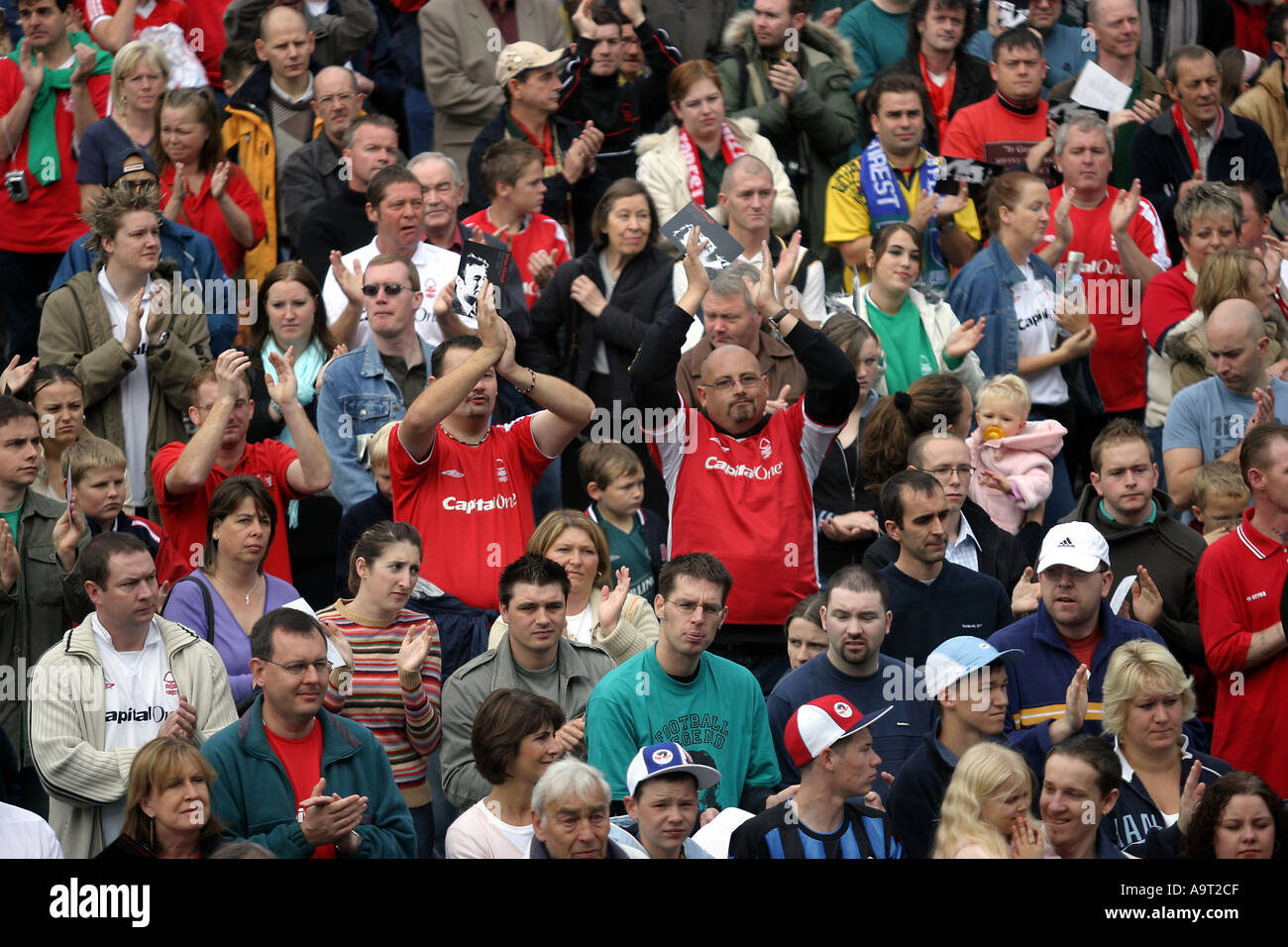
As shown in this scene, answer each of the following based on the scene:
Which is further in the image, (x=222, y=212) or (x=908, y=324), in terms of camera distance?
(x=222, y=212)

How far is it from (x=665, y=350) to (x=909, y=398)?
4.92 feet

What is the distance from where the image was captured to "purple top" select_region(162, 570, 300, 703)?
858cm

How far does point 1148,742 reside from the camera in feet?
25.7

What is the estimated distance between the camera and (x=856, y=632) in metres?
8.20

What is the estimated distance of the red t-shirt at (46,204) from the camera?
40.6 ft

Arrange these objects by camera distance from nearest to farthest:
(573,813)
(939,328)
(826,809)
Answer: (573,813) < (826,809) < (939,328)

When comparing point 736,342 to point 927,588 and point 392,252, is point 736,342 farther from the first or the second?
point 392,252

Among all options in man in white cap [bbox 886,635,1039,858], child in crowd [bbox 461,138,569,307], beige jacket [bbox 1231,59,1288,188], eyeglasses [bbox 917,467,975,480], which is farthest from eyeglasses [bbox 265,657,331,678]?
beige jacket [bbox 1231,59,1288,188]

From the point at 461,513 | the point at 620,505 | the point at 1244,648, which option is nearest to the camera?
the point at 1244,648

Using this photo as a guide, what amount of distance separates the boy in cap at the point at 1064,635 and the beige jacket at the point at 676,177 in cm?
414

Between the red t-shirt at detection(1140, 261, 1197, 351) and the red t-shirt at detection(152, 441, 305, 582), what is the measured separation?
500cm

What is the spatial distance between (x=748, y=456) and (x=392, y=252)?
264cm

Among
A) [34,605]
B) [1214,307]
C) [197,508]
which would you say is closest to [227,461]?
[197,508]
